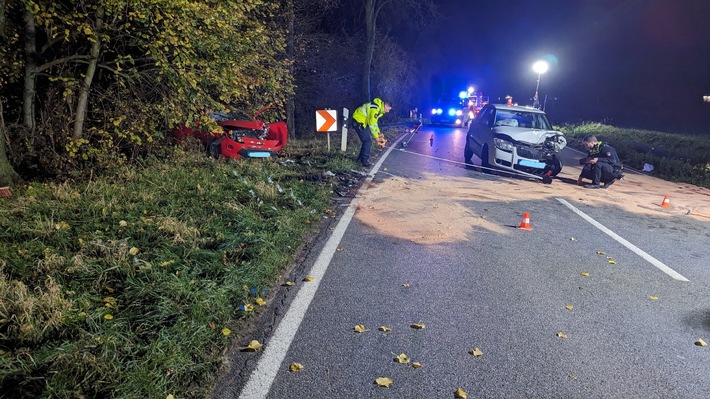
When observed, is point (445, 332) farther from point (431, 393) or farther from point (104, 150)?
point (104, 150)

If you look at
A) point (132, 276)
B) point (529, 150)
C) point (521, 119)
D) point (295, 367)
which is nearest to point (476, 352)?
point (295, 367)

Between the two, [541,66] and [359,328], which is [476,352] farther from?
[541,66]

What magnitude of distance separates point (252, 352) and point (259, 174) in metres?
5.99

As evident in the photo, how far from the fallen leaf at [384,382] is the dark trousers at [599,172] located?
31.3 ft

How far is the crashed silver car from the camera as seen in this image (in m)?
11.2

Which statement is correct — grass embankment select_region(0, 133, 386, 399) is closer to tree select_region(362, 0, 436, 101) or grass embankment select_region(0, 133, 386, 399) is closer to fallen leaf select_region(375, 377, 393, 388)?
fallen leaf select_region(375, 377, 393, 388)

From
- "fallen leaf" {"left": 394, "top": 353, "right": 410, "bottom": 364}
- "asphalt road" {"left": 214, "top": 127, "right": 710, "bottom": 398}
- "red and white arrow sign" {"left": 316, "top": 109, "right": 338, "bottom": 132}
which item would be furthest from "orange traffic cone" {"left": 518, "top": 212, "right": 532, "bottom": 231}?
"red and white arrow sign" {"left": 316, "top": 109, "right": 338, "bottom": 132}

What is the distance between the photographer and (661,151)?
18.2m

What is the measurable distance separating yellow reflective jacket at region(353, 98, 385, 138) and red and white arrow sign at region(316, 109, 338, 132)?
1.41 metres

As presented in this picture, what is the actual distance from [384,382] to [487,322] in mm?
1257

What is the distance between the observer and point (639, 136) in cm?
2384

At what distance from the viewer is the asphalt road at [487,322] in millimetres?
2883

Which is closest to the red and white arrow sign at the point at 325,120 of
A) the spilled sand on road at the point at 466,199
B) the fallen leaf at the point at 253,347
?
the spilled sand on road at the point at 466,199

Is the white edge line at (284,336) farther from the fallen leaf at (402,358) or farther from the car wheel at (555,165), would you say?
the car wheel at (555,165)
